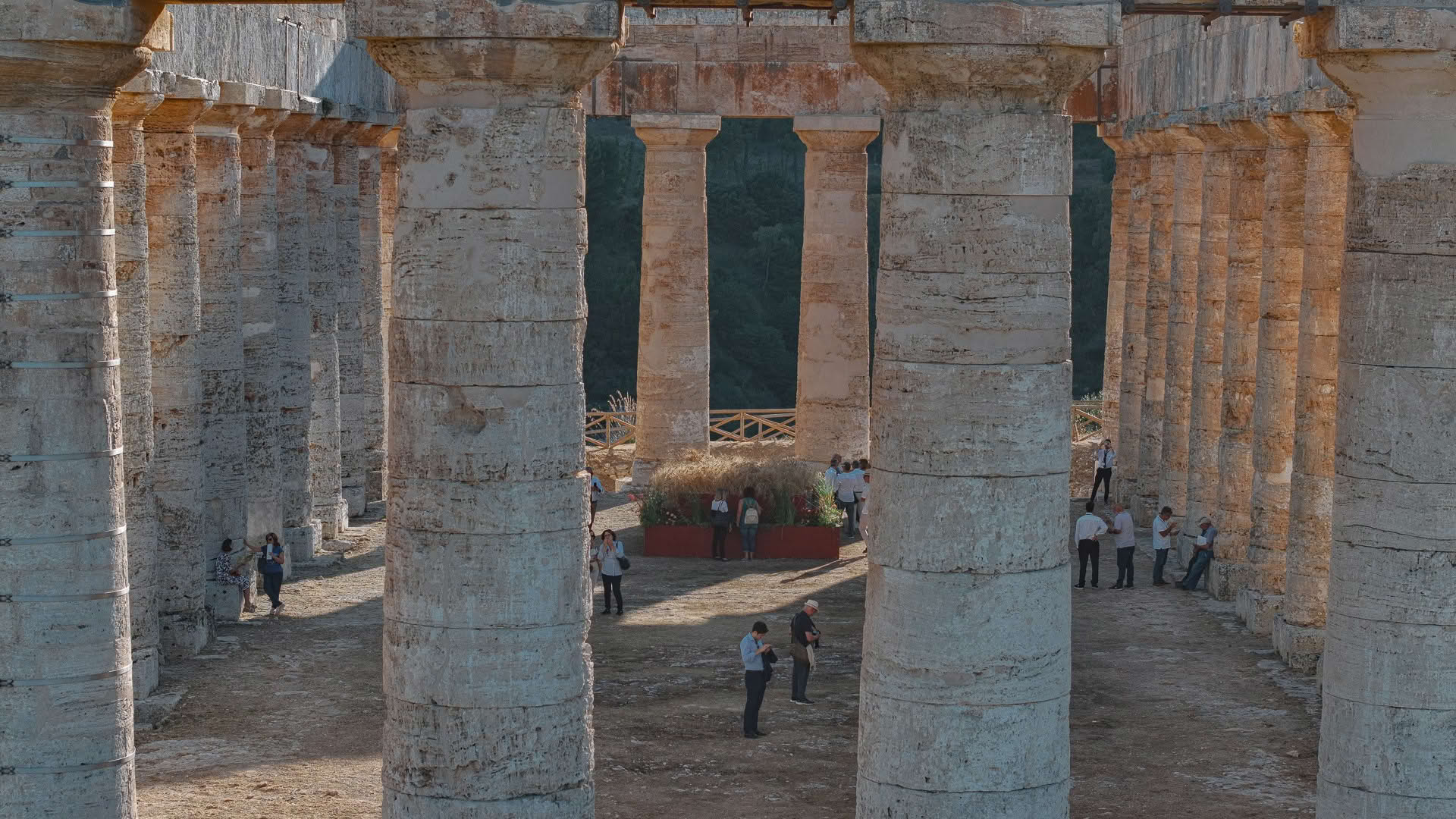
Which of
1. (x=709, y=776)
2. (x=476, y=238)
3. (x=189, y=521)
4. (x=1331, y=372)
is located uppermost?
(x=476, y=238)

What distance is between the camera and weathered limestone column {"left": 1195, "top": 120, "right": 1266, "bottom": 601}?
1164 inches

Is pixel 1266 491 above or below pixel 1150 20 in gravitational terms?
below

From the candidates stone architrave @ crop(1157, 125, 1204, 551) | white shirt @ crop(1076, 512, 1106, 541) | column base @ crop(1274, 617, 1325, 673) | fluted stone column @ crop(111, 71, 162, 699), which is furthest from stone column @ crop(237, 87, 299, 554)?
stone architrave @ crop(1157, 125, 1204, 551)

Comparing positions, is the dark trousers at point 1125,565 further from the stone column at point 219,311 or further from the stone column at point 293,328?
the stone column at point 219,311

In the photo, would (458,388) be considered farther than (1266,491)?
No

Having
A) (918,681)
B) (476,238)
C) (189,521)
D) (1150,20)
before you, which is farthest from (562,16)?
(1150,20)

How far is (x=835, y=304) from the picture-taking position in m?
36.8

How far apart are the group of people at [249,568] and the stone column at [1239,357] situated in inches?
496

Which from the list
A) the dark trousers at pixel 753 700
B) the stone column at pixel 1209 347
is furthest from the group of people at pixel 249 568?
the stone column at pixel 1209 347

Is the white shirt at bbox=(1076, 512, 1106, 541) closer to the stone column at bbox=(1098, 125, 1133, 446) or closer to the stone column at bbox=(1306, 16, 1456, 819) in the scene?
the stone column at bbox=(1098, 125, 1133, 446)

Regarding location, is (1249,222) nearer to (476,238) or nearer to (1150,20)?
(1150,20)

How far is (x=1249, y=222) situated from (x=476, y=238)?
57.7 ft

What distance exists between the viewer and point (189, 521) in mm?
25531

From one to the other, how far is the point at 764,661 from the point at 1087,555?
9865mm
